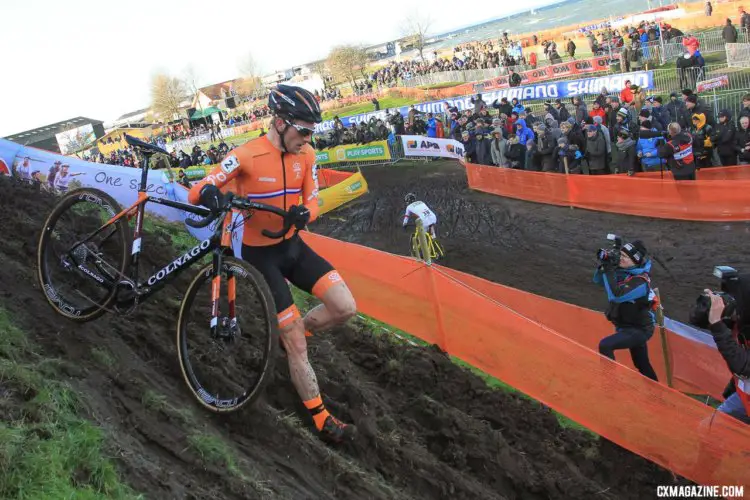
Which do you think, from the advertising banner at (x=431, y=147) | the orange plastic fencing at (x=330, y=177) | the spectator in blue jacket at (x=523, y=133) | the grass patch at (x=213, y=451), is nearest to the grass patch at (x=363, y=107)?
the advertising banner at (x=431, y=147)

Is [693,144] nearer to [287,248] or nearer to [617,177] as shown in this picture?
[617,177]

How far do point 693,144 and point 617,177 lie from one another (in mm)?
1805

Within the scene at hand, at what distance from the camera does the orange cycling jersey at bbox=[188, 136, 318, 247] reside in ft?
15.0

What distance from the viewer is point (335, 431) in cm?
466

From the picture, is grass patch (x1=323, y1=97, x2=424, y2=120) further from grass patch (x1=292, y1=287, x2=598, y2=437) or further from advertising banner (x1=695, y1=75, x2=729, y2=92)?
grass patch (x1=292, y1=287, x2=598, y2=437)

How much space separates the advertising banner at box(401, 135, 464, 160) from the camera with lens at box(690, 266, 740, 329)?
17441 mm

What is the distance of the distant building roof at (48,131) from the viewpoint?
68.0 meters

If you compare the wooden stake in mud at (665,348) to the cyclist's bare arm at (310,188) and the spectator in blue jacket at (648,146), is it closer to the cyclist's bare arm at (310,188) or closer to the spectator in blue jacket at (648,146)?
the cyclist's bare arm at (310,188)

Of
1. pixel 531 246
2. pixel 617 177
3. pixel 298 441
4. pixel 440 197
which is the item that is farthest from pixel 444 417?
pixel 440 197

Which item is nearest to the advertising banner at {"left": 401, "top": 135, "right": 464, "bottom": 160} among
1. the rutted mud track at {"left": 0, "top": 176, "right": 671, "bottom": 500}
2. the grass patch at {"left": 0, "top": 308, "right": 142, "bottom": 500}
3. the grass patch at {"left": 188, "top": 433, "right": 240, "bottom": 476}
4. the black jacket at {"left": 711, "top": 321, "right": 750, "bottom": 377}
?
the rutted mud track at {"left": 0, "top": 176, "right": 671, "bottom": 500}

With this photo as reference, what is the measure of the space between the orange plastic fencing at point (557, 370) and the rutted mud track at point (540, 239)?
4169 mm

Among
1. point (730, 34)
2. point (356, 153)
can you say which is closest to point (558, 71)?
point (730, 34)

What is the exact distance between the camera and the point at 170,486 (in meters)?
3.38

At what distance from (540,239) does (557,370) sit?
335 inches
